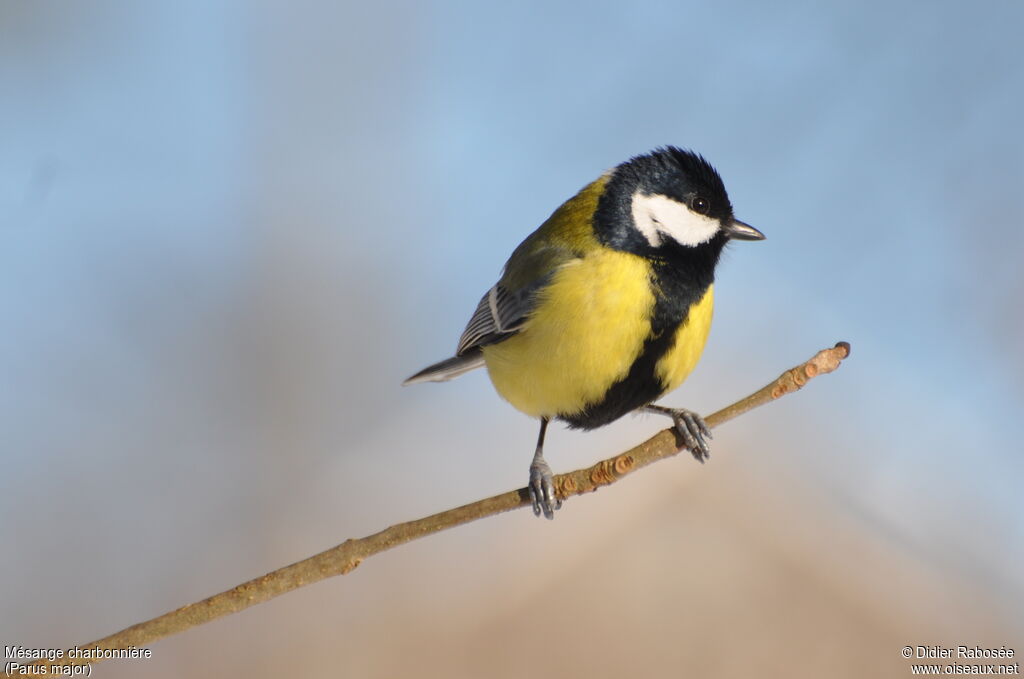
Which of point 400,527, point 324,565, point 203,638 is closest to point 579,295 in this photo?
point 400,527

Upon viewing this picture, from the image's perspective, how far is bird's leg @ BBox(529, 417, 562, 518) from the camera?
1.50m

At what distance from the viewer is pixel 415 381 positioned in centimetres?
183

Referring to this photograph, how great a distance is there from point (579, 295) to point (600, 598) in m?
1.41

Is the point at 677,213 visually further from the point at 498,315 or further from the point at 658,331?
the point at 498,315

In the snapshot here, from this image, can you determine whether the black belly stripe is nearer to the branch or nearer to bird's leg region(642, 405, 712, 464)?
bird's leg region(642, 405, 712, 464)

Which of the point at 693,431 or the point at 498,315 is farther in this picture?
the point at 498,315

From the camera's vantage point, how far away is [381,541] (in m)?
1.14

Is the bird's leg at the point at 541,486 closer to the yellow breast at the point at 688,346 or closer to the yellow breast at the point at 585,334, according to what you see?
the yellow breast at the point at 585,334

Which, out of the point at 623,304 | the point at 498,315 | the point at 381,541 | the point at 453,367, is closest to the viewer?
the point at 381,541

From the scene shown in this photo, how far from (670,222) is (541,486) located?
1.81 ft

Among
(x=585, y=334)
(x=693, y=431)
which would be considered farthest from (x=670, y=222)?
(x=693, y=431)

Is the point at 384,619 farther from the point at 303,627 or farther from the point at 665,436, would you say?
the point at 665,436

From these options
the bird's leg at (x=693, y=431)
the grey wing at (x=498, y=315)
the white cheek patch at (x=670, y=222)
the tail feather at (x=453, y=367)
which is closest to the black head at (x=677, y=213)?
the white cheek patch at (x=670, y=222)

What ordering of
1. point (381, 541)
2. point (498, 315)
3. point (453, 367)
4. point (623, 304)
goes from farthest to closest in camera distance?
point (453, 367) < point (498, 315) < point (623, 304) < point (381, 541)
